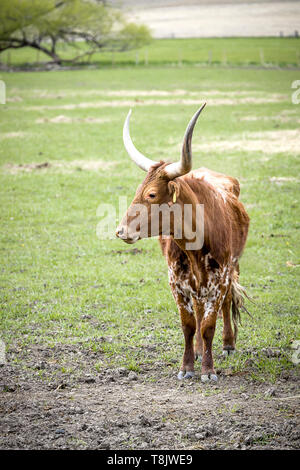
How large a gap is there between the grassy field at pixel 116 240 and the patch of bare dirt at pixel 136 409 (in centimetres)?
24

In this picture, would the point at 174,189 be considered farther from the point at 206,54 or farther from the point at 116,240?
the point at 206,54

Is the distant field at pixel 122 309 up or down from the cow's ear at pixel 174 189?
down

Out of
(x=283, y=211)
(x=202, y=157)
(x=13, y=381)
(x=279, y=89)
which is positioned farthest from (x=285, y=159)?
(x=279, y=89)

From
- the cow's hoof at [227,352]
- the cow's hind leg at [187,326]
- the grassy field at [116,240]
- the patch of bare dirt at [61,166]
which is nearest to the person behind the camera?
the cow's hind leg at [187,326]

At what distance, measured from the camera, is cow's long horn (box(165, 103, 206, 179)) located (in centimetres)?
498

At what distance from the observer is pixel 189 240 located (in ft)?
18.6

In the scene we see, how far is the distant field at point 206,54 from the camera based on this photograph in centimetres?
4869

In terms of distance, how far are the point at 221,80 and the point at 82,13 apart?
1317 inches

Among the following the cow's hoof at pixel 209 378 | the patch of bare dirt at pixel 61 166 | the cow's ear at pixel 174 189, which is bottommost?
the patch of bare dirt at pixel 61 166

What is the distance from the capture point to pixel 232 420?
16.4 feet

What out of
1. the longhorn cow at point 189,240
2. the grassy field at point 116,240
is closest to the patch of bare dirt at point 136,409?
the grassy field at point 116,240

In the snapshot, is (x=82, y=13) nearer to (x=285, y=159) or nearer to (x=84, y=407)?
(x=285, y=159)

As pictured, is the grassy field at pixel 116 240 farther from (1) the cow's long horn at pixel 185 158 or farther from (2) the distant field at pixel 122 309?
(1) the cow's long horn at pixel 185 158

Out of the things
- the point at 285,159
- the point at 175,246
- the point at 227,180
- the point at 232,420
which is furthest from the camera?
the point at 285,159
